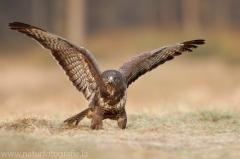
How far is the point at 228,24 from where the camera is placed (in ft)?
106

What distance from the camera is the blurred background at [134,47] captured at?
1600cm

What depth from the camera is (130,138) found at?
20.7ft

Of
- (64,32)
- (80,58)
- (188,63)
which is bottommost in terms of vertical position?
(80,58)

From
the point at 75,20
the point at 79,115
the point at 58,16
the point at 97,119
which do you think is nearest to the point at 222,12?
the point at 58,16

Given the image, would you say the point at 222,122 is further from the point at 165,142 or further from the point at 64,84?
the point at 64,84

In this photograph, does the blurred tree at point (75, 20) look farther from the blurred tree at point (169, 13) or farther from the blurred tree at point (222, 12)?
the blurred tree at point (222, 12)

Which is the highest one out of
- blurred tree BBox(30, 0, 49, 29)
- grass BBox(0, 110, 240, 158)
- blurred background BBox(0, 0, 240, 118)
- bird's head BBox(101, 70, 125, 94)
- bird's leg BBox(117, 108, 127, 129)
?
blurred tree BBox(30, 0, 49, 29)

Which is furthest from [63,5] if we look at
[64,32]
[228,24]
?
[228,24]

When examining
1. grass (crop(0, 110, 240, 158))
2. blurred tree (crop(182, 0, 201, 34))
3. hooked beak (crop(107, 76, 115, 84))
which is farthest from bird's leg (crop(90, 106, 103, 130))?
blurred tree (crop(182, 0, 201, 34))

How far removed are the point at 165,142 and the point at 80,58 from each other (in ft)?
6.80

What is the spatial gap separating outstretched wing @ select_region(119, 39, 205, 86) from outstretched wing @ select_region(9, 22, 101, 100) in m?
0.44

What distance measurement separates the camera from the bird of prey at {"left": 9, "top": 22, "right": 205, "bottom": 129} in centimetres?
723

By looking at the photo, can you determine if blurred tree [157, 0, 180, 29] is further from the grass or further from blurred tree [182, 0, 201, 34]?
the grass

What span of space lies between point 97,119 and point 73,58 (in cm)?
101
